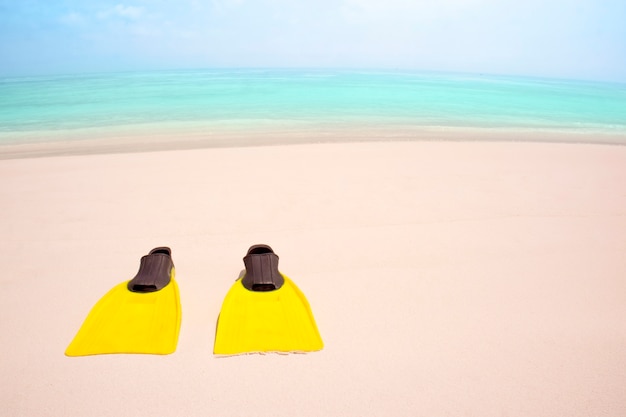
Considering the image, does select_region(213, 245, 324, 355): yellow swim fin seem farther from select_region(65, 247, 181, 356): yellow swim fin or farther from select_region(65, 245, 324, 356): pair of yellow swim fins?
select_region(65, 247, 181, 356): yellow swim fin

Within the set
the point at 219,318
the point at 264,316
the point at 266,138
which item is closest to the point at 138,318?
the point at 219,318

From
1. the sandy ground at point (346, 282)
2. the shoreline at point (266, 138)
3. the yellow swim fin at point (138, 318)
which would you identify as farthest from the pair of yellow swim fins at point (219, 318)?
the shoreline at point (266, 138)

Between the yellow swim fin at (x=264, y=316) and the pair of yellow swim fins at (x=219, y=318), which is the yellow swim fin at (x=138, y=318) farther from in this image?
the yellow swim fin at (x=264, y=316)

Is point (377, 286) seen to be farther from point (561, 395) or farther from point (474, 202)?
point (474, 202)

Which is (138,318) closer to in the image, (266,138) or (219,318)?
(219,318)

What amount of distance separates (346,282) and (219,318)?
4.97 ft

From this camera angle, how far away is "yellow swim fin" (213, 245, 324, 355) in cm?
301

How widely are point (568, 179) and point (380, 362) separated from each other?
24.3 ft

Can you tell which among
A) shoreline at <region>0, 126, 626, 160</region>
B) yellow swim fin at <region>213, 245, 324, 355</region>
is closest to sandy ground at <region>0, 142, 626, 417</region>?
yellow swim fin at <region>213, 245, 324, 355</region>

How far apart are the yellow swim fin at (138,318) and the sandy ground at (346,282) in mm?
125

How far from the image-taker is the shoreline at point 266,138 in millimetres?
11875

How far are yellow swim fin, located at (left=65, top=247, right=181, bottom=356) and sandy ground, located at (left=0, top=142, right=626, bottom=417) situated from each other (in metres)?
0.13

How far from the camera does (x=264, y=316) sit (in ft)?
10.7

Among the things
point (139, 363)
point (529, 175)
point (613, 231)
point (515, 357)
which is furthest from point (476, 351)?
point (529, 175)
